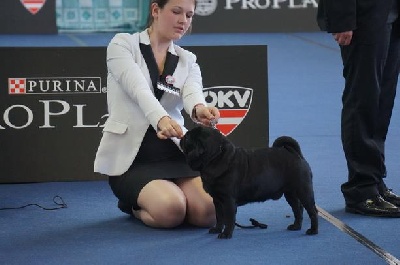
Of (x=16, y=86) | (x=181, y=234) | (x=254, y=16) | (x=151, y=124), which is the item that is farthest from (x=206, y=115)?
(x=254, y=16)

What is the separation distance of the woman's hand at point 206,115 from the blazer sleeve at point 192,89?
43 mm

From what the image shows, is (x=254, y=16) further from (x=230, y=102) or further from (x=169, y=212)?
(x=169, y=212)

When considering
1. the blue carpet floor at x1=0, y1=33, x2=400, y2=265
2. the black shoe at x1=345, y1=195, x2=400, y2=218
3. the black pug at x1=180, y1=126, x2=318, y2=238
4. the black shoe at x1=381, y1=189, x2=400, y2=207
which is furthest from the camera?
the black shoe at x1=381, y1=189, x2=400, y2=207

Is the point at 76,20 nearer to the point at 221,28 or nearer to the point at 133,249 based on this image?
the point at 221,28

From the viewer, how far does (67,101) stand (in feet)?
15.9

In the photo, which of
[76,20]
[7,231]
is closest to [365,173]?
[7,231]

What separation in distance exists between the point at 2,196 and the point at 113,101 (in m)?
0.93

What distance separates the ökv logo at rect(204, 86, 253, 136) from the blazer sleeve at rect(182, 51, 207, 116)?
791 mm

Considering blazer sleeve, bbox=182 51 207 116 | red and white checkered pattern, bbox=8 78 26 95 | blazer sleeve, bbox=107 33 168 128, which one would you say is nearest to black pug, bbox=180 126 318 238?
blazer sleeve, bbox=107 33 168 128

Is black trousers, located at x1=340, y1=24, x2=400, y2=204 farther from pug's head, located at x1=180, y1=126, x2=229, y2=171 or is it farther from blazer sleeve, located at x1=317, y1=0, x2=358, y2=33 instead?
pug's head, located at x1=180, y1=126, x2=229, y2=171

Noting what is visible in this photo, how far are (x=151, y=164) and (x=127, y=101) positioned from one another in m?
0.29

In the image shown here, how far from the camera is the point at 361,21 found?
13.2ft

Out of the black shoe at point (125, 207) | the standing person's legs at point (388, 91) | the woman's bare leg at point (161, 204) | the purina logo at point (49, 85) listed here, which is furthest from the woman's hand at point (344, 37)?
the purina logo at point (49, 85)

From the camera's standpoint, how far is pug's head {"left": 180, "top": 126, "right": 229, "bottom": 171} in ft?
11.4
